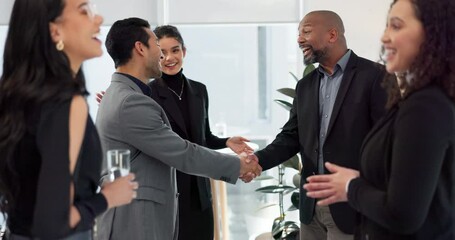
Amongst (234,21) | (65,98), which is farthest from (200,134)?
(65,98)

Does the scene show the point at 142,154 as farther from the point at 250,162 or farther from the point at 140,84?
the point at 250,162

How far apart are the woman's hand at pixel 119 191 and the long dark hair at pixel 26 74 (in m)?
0.26

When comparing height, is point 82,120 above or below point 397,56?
below

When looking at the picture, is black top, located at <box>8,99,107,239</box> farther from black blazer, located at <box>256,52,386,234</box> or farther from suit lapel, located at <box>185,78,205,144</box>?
suit lapel, located at <box>185,78,205,144</box>

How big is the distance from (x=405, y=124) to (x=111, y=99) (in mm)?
1310

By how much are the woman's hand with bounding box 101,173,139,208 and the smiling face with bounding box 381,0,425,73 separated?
2.85 feet

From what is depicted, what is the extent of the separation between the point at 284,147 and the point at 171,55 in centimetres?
85

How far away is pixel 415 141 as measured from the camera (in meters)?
1.31

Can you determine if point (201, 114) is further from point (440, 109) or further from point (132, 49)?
point (440, 109)

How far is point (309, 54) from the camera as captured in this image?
263 cm

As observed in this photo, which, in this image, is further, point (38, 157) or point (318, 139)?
point (318, 139)

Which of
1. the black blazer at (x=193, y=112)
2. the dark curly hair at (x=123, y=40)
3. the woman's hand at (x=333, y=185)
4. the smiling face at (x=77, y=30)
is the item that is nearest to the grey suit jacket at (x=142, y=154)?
the dark curly hair at (x=123, y=40)

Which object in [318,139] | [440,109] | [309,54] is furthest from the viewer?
[309,54]

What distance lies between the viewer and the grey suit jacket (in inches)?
86.5
